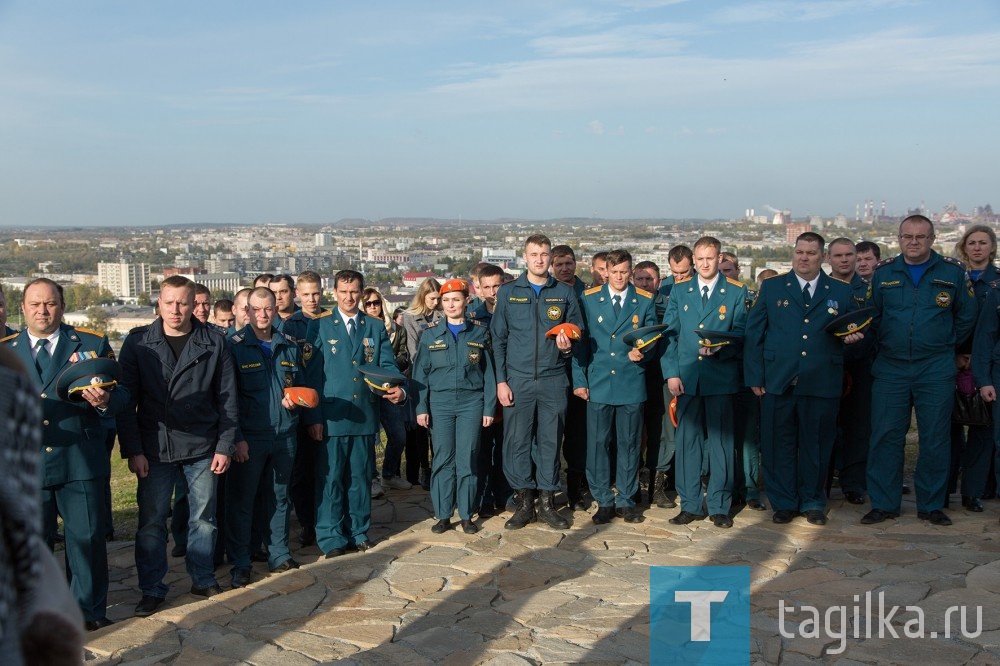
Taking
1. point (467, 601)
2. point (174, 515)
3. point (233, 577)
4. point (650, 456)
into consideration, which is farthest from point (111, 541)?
point (650, 456)

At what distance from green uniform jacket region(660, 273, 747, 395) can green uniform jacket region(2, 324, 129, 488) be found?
404 centimetres

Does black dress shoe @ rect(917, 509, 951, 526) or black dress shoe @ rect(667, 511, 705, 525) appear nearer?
black dress shoe @ rect(917, 509, 951, 526)

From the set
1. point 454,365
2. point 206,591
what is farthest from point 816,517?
point 206,591

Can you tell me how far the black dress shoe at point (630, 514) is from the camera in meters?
7.40

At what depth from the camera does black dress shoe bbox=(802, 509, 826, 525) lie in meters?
7.16

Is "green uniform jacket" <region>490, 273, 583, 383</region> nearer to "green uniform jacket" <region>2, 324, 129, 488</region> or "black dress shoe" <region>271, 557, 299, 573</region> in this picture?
"black dress shoe" <region>271, 557, 299, 573</region>

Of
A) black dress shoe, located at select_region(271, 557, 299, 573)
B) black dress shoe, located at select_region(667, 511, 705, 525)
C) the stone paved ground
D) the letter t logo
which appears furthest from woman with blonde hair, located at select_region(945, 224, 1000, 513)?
black dress shoe, located at select_region(271, 557, 299, 573)

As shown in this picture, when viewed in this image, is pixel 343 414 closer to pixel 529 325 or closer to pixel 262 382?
pixel 262 382

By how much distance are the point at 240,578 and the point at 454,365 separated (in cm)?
215

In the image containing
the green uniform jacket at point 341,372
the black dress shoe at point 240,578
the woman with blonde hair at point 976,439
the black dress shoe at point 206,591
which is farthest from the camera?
the woman with blonde hair at point 976,439

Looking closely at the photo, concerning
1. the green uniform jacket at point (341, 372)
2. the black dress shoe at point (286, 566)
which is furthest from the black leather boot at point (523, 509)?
the black dress shoe at point (286, 566)

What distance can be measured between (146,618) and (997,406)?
610 cm

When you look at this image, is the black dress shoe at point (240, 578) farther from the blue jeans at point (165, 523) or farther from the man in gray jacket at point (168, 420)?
the man in gray jacket at point (168, 420)

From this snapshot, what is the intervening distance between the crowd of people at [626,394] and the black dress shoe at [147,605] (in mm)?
570
